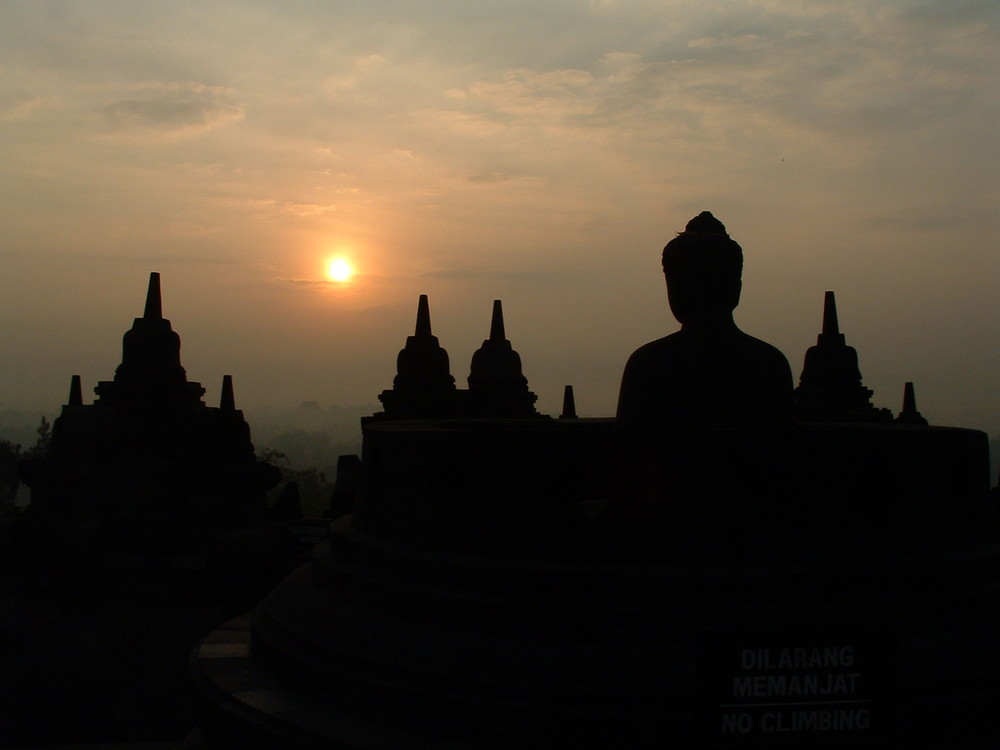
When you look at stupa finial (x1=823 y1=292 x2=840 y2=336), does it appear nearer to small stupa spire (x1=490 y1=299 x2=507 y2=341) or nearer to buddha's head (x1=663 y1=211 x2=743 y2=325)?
small stupa spire (x1=490 y1=299 x2=507 y2=341)

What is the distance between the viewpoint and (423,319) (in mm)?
15391

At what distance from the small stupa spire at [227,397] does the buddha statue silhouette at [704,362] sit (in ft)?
29.4

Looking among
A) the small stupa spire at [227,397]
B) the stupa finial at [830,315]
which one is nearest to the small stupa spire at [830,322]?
the stupa finial at [830,315]

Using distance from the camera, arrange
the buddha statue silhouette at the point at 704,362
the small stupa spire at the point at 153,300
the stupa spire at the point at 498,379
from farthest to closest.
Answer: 1. the stupa spire at the point at 498,379
2. the small stupa spire at the point at 153,300
3. the buddha statue silhouette at the point at 704,362

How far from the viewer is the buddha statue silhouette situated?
20.5 ft

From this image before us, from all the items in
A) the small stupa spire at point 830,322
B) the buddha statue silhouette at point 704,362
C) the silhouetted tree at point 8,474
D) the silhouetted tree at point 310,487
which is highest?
the small stupa spire at point 830,322

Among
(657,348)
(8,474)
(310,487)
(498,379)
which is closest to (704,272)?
(657,348)

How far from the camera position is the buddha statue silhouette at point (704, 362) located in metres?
6.25

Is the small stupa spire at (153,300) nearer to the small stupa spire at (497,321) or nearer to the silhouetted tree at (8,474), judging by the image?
the small stupa spire at (497,321)

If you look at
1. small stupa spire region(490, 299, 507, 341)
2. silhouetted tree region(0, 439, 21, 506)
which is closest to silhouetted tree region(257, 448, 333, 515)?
silhouetted tree region(0, 439, 21, 506)

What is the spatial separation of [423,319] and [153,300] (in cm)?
408

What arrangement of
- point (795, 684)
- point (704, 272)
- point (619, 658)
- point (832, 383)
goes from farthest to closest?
point (832, 383) < point (704, 272) < point (619, 658) < point (795, 684)

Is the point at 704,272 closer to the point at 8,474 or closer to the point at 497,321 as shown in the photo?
the point at 497,321

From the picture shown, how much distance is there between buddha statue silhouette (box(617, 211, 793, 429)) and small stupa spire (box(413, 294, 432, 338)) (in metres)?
8.82
